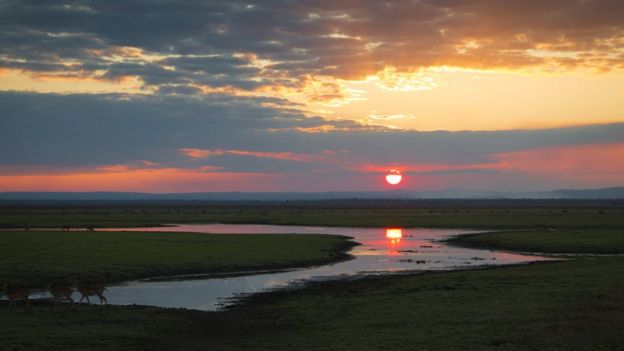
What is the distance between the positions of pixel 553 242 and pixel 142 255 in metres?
43.3

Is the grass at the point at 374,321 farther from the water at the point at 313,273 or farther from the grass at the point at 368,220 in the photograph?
the grass at the point at 368,220

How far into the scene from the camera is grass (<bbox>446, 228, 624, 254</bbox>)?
6059 cm

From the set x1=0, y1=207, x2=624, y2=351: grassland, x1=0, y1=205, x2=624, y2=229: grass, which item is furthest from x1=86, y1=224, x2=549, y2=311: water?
x1=0, y1=205, x2=624, y2=229: grass

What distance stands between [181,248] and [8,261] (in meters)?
16.7

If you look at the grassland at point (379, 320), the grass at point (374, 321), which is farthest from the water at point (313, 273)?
the grass at point (374, 321)

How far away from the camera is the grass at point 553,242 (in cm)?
6059

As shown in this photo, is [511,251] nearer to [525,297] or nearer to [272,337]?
[525,297]

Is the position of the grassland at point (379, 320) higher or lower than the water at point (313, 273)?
higher

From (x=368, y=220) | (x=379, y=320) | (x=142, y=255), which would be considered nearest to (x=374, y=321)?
(x=379, y=320)

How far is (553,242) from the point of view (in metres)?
66.4

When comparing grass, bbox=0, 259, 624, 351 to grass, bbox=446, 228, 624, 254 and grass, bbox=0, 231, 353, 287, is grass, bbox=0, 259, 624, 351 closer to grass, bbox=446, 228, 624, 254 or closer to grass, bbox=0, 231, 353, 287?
grass, bbox=0, 231, 353, 287

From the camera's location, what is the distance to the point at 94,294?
99.6ft

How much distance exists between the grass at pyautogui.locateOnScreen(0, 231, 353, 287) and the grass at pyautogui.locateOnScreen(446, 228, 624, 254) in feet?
53.7

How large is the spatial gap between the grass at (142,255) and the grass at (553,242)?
1638 cm
